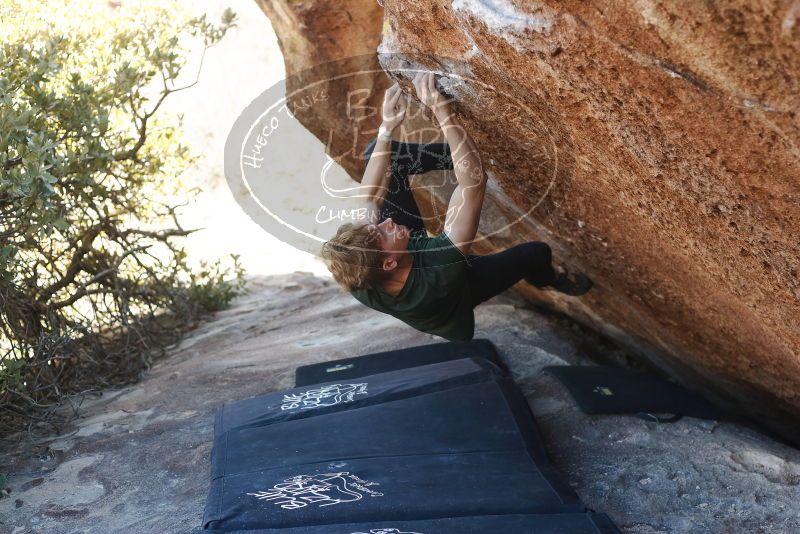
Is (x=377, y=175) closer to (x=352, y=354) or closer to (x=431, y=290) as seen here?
(x=431, y=290)

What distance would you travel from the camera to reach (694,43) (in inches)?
69.5

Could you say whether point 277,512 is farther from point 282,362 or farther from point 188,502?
point 282,362

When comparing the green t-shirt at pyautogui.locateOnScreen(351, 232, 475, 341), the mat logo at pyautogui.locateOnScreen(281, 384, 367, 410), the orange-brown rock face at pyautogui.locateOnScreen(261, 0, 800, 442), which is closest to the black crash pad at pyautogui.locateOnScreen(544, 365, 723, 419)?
the orange-brown rock face at pyautogui.locateOnScreen(261, 0, 800, 442)

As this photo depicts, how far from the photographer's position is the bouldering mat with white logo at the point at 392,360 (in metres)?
4.36

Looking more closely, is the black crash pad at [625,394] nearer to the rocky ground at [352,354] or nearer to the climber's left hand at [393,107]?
the rocky ground at [352,354]

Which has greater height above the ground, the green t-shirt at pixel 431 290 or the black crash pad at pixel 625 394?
the green t-shirt at pixel 431 290

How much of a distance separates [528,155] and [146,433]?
2.33 m

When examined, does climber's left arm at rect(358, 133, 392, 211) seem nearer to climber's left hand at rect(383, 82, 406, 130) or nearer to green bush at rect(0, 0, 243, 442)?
climber's left hand at rect(383, 82, 406, 130)

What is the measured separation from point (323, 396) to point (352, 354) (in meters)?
1.06

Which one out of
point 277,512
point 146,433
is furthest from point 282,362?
point 277,512

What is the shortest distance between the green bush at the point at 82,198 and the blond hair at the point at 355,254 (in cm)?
162

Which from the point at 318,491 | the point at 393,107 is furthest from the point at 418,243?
the point at 318,491

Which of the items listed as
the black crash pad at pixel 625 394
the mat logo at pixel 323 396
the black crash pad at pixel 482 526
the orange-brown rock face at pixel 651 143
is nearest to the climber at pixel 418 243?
the orange-brown rock face at pixel 651 143

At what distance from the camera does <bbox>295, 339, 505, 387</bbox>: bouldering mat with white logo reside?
172 inches
